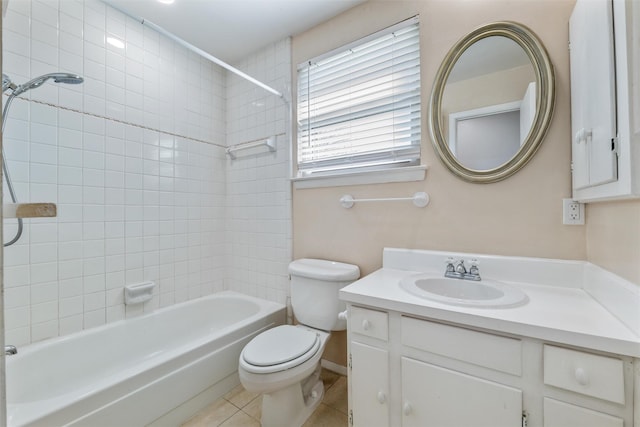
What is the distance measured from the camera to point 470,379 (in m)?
1.01

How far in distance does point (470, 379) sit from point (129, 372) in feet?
4.87

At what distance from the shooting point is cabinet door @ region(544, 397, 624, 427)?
2.70 feet

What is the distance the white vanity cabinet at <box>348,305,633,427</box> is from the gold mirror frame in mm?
797

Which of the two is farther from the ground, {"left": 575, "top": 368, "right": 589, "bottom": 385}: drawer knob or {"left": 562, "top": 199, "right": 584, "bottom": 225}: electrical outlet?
{"left": 562, "top": 199, "right": 584, "bottom": 225}: electrical outlet

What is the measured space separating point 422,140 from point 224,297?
6.32ft

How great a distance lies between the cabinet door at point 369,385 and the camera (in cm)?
119

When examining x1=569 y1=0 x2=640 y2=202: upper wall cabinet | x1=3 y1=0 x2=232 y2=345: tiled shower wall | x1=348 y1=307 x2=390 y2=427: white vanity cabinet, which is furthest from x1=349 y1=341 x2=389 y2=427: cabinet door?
x1=3 y1=0 x2=232 y2=345: tiled shower wall

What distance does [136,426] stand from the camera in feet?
4.41

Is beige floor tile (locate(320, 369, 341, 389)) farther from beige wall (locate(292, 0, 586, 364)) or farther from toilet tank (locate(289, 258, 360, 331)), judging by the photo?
toilet tank (locate(289, 258, 360, 331))

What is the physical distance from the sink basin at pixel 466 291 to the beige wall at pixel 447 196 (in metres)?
0.20

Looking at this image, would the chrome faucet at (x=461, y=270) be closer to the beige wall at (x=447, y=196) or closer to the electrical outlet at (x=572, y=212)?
the beige wall at (x=447, y=196)

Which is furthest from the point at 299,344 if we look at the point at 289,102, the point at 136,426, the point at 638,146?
the point at 289,102

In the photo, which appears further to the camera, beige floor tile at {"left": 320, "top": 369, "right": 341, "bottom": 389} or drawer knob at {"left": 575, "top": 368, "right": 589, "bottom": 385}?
beige floor tile at {"left": 320, "top": 369, "right": 341, "bottom": 389}

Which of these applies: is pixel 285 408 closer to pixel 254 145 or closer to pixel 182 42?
pixel 254 145
